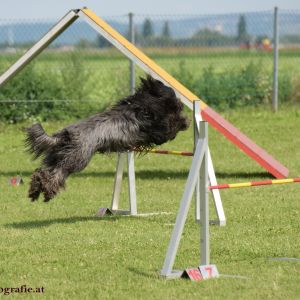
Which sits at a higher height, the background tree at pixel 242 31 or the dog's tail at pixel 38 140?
the background tree at pixel 242 31

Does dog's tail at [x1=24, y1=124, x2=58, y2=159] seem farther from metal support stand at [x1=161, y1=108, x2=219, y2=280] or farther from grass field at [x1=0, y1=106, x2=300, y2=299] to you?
metal support stand at [x1=161, y1=108, x2=219, y2=280]

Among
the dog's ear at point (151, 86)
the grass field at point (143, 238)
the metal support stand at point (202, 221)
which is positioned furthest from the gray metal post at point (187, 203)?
the dog's ear at point (151, 86)

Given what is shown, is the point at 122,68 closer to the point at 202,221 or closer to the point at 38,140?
the point at 38,140

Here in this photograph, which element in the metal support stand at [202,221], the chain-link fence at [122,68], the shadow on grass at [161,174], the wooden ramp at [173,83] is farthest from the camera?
the chain-link fence at [122,68]

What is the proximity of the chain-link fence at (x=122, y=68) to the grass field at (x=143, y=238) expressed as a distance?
8.55ft

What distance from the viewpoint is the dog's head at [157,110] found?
798 cm

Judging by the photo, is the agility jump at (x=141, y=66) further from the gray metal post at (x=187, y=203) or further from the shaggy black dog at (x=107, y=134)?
the gray metal post at (x=187, y=203)

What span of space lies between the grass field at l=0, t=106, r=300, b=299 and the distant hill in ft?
12.9

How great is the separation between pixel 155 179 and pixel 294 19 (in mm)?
7583

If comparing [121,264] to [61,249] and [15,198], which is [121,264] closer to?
[61,249]

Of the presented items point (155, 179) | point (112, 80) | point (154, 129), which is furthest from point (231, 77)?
point (154, 129)

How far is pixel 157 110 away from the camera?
316 inches

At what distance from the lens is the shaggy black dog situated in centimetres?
766

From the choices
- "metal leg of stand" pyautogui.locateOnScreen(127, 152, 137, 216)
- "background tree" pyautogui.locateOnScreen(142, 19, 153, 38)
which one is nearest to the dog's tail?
"metal leg of stand" pyautogui.locateOnScreen(127, 152, 137, 216)
